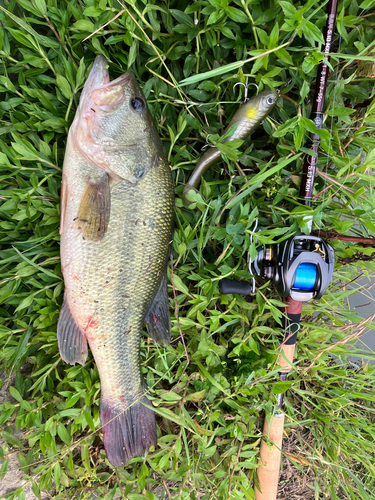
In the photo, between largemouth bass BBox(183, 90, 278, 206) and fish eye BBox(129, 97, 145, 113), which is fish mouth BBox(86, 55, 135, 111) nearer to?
fish eye BBox(129, 97, 145, 113)

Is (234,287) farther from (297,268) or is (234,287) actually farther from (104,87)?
(104,87)

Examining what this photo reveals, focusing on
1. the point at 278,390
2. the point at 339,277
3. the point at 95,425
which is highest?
the point at 339,277

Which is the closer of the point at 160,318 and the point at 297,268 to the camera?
the point at 297,268

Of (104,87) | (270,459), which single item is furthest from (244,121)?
(270,459)


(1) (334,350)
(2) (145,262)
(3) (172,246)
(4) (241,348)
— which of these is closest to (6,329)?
(2) (145,262)

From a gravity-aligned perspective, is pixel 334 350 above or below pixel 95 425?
above

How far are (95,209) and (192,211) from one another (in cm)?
54

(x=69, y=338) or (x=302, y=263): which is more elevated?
(x=302, y=263)

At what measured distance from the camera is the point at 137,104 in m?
1.25

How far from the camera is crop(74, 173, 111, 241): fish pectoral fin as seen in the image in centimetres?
125

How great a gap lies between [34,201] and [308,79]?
151 cm

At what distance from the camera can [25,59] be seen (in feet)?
4.22

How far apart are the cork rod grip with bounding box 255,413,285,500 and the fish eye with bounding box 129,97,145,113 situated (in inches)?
72.7

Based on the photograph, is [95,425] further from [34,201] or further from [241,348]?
[34,201]
